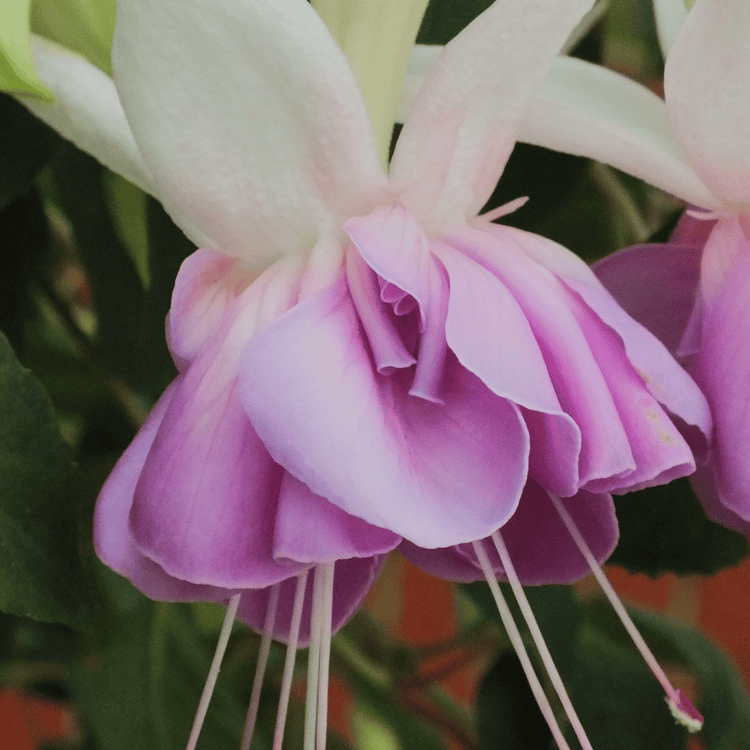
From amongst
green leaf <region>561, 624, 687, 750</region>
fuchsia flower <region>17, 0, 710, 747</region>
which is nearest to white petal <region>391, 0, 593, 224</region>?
fuchsia flower <region>17, 0, 710, 747</region>

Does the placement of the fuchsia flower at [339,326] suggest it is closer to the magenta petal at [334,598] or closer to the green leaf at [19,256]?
the magenta petal at [334,598]

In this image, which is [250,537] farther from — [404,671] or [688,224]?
[404,671]

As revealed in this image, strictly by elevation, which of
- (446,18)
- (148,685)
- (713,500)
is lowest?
(148,685)

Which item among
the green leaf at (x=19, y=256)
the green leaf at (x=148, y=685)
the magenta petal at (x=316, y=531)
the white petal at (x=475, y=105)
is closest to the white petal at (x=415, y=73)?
the white petal at (x=475, y=105)

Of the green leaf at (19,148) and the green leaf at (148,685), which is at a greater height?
the green leaf at (19,148)

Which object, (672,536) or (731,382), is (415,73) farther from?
(672,536)

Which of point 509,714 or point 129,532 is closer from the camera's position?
point 129,532

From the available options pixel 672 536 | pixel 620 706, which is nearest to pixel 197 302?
pixel 672 536
